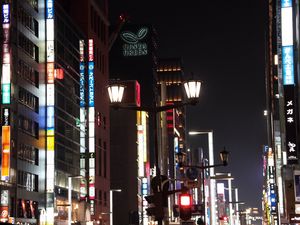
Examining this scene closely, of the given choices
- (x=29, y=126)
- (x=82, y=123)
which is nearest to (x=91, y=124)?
(x=82, y=123)

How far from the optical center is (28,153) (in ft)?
257

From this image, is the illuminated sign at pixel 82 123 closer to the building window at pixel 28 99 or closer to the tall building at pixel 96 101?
the tall building at pixel 96 101

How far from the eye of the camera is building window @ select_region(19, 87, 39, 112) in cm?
7673

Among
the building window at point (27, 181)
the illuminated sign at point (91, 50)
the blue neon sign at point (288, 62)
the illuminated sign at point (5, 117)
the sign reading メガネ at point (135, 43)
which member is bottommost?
the building window at point (27, 181)

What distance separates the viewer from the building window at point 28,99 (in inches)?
3021

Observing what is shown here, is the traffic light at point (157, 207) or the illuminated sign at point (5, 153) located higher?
the illuminated sign at point (5, 153)

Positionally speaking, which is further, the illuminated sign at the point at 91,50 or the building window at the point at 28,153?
the illuminated sign at the point at 91,50

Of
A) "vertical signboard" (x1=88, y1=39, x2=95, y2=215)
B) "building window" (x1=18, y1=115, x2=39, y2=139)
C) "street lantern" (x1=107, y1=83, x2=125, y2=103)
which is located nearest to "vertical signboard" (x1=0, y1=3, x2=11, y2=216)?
"building window" (x1=18, y1=115, x2=39, y2=139)

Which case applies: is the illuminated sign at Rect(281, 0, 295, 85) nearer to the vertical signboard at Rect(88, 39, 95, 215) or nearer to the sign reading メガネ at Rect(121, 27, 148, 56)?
the vertical signboard at Rect(88, 39, 95, 215)

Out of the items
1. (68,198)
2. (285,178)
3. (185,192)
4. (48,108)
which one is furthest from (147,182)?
(185,192)

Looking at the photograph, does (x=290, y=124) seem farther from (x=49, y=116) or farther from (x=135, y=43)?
(x=135, y=43)

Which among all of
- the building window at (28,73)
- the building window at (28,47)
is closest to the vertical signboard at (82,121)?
the building window at (28,47)

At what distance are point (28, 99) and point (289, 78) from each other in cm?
3424

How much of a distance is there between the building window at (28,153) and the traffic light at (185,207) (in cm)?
5094
